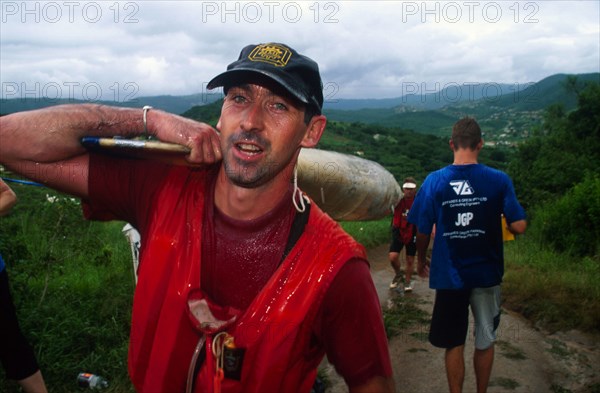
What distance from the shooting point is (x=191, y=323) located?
164 centimetres

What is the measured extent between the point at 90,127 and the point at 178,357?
742 millimetres

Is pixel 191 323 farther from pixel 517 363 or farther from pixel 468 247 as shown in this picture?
pixel 517 363

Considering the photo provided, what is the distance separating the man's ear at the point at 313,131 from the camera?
1921mm

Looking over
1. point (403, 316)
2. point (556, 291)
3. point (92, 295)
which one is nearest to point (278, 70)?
point (92, 295)

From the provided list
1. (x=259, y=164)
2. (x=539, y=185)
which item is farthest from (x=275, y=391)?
(x=539, y=185)

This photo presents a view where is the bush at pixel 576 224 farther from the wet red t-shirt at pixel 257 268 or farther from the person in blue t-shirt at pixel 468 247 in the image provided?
the wet red t-shirt at pixel 257 268

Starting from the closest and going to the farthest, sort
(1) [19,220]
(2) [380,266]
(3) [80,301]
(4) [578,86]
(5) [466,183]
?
1. (5) [466,183]
2. (3) [80,301]
3. (1) [19,220]
4. (2) [380,266]
5. (4) [578,86]

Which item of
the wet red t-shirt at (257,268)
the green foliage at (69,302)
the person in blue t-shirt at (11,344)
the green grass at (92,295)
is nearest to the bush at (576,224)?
the green grass at (92,295)

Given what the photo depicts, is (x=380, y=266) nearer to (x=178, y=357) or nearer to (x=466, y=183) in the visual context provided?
(x=466, y=183)

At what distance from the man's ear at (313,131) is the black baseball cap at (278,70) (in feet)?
0.44

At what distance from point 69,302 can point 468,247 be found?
3.78 metres

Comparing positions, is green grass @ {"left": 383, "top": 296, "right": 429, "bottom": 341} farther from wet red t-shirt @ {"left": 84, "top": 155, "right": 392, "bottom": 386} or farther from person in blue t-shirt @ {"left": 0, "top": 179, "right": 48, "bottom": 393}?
wet red t-shirt @ {"left": 84, "top": 155, "right": 392, "bottom": 386}

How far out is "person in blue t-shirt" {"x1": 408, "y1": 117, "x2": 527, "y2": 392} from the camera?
12.1 feet

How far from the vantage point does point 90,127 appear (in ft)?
5.24
